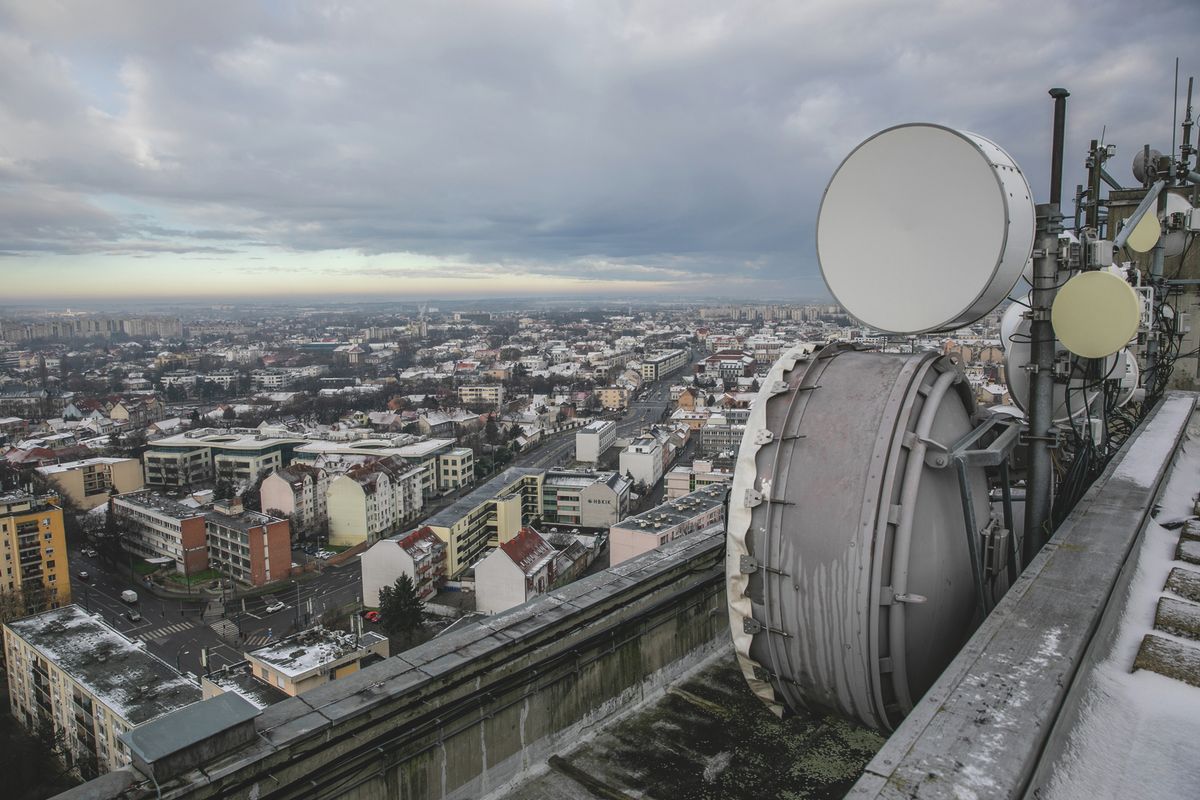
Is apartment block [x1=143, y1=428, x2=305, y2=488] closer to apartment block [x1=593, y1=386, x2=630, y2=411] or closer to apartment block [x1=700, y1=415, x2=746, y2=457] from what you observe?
apartment block [x1=700, y1=415, x2=746, y2=457]

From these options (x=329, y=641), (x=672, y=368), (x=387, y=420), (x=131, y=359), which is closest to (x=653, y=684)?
(x=329, y=641)

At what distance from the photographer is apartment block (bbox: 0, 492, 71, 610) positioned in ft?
53.4

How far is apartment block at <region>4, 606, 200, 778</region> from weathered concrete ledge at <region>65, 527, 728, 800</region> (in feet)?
30.7

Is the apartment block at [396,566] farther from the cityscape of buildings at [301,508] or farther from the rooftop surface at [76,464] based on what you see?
the rooftop surface at [76,464]

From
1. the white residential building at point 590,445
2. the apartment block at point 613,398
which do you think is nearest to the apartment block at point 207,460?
the white residential building at point 590,445

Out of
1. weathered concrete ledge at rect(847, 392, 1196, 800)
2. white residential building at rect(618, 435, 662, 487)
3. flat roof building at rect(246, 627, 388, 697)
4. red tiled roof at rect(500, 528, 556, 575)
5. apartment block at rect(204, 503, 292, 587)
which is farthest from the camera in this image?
white residential building at rect(618, 435, 662, 487)

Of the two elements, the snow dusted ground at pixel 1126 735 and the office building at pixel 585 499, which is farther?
the office building at pixel 585 499

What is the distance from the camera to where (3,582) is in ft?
53.0

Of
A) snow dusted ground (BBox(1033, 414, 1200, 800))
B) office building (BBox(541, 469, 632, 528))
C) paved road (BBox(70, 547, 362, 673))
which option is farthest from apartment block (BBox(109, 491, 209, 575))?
snow dusted ground (BBox(1033, 414, 1200, 800))

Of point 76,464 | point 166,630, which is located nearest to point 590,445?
point 166,630

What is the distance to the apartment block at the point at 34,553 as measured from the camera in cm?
1628

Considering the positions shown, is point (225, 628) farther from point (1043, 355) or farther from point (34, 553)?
point (1043, 355)

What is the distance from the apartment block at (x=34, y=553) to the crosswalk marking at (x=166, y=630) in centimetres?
277

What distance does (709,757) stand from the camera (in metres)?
2.29
